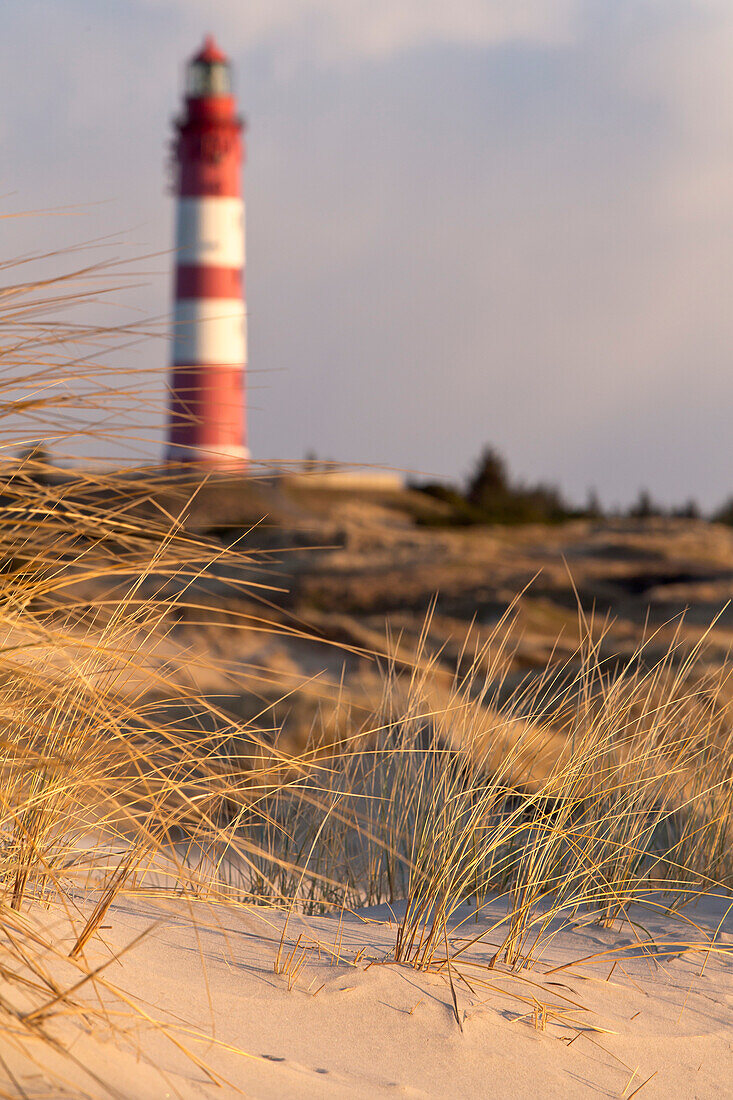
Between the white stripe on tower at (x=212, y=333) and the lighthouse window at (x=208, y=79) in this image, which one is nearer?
the white stripe on tower at (x=212, y=333)

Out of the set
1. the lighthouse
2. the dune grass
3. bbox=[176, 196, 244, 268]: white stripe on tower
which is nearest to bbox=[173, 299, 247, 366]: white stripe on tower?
the lighthouse

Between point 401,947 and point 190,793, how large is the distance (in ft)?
3.35

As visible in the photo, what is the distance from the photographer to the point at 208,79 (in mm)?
22906

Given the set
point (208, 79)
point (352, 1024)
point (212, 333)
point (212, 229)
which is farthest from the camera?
point (208, 79)

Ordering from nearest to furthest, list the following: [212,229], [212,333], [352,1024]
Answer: [352,1024], [212,333], [212,229]

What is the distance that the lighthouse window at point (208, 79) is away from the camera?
2280 cm

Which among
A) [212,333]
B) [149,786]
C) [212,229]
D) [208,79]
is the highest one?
[208,79]

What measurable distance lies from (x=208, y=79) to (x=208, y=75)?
0.44 feet

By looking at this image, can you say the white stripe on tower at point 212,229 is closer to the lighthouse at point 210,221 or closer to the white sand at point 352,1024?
the lighthouse at point 210,221

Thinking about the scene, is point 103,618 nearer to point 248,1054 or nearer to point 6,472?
point 6,472

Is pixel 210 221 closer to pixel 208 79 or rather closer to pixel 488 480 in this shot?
pixel 208 79

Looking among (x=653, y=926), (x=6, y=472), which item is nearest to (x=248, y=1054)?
(x=6, y=472)

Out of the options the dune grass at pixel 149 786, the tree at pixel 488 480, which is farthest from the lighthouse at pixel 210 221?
the dune grass at pixel 149 786

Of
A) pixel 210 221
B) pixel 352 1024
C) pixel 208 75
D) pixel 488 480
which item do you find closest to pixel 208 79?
pixel 208 75
